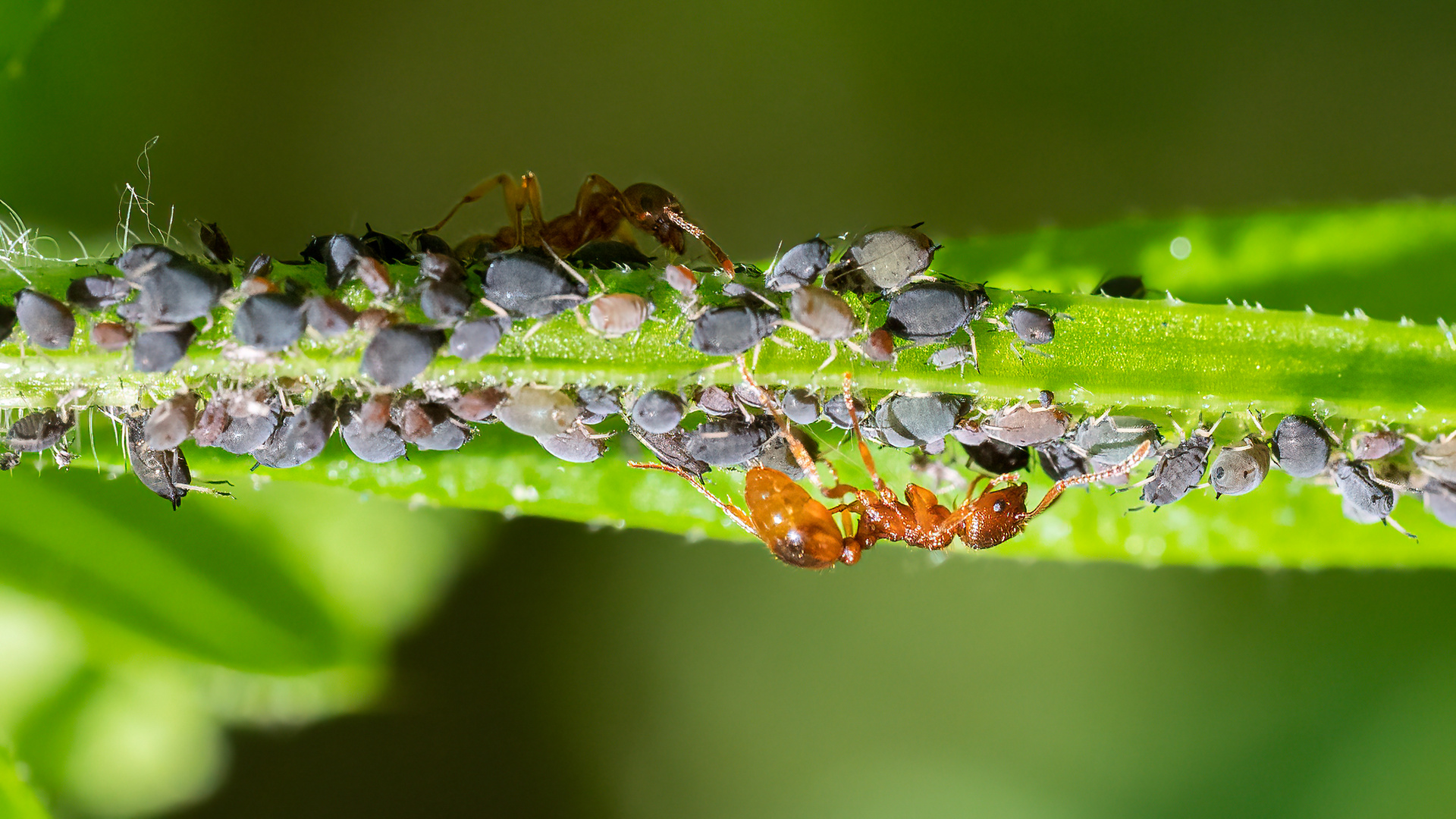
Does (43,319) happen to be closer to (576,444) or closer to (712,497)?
(576,444)

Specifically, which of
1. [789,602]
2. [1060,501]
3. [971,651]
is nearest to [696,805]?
[789,602]

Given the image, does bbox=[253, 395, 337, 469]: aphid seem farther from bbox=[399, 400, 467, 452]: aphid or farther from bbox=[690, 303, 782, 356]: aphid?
bbox=[690, 303, 782, 356]: aphid

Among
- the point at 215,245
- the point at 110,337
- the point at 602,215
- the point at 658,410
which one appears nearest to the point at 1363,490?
the point at 658,410

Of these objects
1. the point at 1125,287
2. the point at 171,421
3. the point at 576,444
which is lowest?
the point at 171,421

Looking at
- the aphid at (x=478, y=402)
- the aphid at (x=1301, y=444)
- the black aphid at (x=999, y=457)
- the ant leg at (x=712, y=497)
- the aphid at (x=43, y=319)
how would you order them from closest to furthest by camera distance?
1. the aphid at (x=43, y=319)
2. the aphid at (x=478, y=402)
3. the aphid at (x=1301, y=444)
4. the ant leg at (x=712, y=497)
5. the black aphid at (x=999, y=457)

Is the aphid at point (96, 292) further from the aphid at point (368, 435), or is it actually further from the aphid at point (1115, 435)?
the aphid at point (1115, 435)

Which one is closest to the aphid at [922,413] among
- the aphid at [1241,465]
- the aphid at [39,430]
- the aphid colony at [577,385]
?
the aphid colony at [577,385]

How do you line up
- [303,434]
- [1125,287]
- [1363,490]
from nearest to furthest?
[303,434] → [1363,490] → [1125,287]
